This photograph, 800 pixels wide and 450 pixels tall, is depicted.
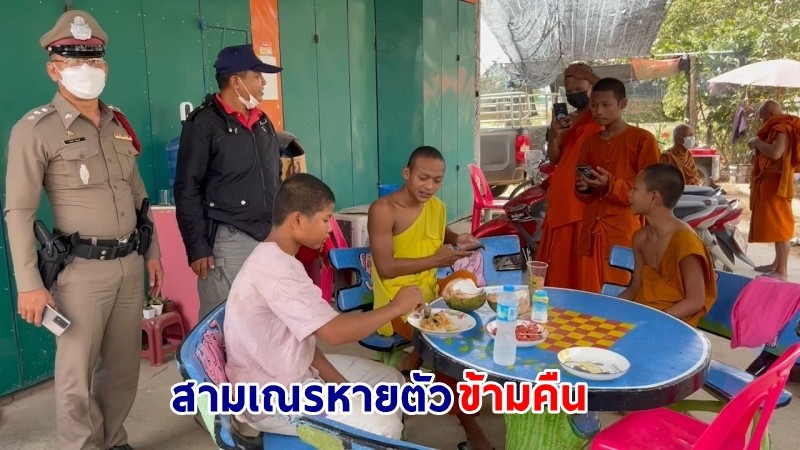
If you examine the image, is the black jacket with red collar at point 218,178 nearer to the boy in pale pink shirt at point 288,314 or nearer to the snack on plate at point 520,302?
the boy in pale pink shirt at point 288,314

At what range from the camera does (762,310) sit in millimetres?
2629

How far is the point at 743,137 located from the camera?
Result: 12.5m

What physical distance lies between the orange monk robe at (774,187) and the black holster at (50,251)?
5.99 metres

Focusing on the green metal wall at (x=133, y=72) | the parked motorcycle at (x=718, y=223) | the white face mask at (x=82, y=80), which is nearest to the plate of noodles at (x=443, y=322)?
the white face mask at (x=82, y=80)

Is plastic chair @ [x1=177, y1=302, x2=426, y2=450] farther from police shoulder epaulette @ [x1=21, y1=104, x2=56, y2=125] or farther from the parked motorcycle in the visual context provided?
the parked motorcycle

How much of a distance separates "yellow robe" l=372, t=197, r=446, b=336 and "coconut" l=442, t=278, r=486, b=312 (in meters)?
0.44

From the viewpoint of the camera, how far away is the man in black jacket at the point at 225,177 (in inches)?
112

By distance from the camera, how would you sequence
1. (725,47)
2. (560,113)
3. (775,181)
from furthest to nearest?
1. (725,47)
2. (775,181)
3. (560,113)

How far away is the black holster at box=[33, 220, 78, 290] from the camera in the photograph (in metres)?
2.35

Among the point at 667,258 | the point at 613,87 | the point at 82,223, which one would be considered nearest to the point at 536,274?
the point at 667,258

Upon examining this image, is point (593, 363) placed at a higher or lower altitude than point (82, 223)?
lower

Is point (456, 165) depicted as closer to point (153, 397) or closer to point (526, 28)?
point (526, 28)

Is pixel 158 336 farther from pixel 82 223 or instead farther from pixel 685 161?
pixel 685 161

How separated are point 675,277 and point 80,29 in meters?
2.76
